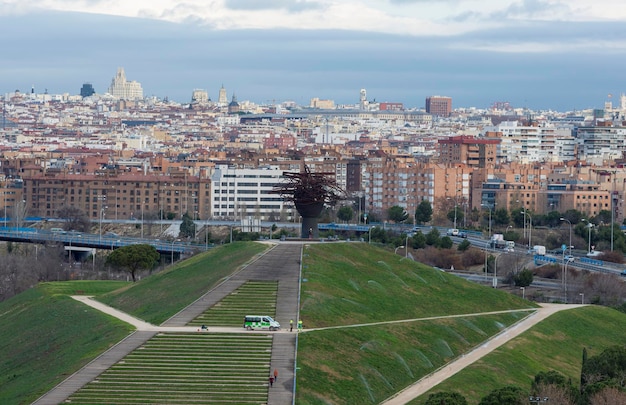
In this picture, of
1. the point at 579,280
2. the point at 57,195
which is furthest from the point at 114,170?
the point at 579,280

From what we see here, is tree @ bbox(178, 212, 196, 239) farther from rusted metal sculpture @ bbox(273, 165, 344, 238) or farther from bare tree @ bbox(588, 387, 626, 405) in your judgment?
bare tree @ bbox(588, 387, 626, 405)

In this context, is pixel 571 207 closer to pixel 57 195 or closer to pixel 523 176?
pixel 523 176

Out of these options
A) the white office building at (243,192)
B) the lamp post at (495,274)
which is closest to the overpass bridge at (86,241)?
the lamp post at (495,274)

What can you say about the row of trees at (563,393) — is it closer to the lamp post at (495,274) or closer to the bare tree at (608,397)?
the bare tree at (608,397)

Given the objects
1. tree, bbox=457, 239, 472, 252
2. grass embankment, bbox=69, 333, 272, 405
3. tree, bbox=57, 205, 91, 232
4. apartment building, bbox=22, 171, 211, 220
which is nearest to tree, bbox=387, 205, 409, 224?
apartment building, bbox=22, 171, 211, 220

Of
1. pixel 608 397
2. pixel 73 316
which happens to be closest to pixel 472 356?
pixel 608 397

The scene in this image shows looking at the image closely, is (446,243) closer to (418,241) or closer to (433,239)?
(433,239)
